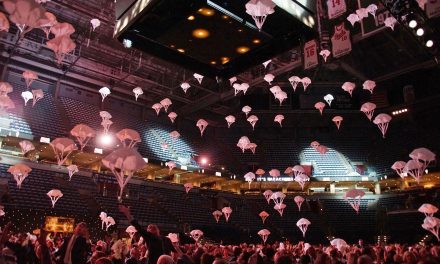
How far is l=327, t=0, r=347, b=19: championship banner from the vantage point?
39.4ft

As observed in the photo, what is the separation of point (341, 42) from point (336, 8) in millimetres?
2145

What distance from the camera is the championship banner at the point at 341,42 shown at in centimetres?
1377

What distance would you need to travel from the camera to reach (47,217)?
19.9 metres

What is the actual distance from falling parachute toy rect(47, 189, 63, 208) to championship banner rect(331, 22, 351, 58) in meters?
15.6

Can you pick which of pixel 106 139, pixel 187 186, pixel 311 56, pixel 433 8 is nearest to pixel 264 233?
pixel 187 186

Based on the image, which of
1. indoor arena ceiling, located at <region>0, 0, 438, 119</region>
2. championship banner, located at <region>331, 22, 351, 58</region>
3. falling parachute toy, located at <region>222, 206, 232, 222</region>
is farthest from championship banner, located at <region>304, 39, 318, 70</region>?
falling parachute toy, located at <region>222, 206, 232, 222</region>

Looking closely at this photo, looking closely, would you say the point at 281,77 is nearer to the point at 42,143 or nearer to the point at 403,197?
the point at 403,197

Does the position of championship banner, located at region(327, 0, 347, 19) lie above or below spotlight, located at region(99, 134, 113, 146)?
above

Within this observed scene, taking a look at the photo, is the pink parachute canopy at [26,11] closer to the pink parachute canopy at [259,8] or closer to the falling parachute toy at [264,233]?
the pink parachute canopy at [259,8]

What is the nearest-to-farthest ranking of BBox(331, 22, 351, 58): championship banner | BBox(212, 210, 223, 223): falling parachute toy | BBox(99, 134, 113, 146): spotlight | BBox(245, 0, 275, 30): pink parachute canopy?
1. BBox(245, 0, 275, 30): pink parachute canopy
2. BBox(331, 22, 351, 58): championship banner
3. BBox(99, 134, 113, 146): spotlight
4. BBox(212, 210, 223, 223): falling parachute toy

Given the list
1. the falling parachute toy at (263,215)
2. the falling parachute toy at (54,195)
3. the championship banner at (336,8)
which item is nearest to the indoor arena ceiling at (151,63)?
the championship banner at (336,8)

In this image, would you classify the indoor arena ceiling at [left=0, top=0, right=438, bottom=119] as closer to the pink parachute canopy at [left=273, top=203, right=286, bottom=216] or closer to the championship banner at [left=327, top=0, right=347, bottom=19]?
the championship banner at [left=327, top=0, right=347, bottom=19]

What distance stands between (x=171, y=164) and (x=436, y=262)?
22.0 m

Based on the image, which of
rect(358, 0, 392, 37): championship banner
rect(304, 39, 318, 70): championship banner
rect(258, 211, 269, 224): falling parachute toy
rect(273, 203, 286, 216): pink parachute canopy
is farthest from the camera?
rect(273, 203, 286, 216): pink parachute canopy
